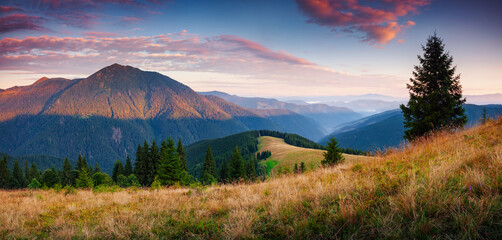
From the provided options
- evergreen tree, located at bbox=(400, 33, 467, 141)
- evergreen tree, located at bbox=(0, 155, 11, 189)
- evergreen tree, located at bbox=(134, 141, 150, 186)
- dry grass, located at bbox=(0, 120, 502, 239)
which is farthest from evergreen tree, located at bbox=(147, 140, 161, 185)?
evergreen tree, located at bbox=(0, 155, 11, 189)

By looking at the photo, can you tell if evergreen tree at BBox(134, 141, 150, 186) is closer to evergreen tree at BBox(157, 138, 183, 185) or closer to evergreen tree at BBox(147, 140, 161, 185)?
evergreen tree at BBox(147, 140, 161, 185)

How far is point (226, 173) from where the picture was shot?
50.0 m

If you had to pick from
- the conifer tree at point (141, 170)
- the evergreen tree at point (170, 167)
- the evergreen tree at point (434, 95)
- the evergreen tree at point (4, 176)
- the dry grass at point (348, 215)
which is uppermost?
the evergreen tree at point (434, 95)

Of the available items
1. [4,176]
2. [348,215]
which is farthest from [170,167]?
[4,176]

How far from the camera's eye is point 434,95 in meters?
19.7

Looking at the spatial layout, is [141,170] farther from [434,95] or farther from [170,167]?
[434,95]

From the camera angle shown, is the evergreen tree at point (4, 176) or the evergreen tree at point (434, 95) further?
the evergreen tree at point (4, 176)

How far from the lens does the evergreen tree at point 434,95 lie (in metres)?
19.5

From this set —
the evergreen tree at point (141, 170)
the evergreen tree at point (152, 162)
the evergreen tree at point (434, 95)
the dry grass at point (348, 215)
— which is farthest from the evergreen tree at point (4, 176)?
the evergreen tree at point (434, 95)

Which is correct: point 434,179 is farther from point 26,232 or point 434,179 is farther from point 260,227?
point 26,232

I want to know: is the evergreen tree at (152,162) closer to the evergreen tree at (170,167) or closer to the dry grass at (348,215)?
the evergreen tree at (170,167)

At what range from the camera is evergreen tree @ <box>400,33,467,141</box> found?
19.5 m

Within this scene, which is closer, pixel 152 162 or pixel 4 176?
pixel 152 162

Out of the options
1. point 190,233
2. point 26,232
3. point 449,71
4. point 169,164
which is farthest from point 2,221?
point 449,71
